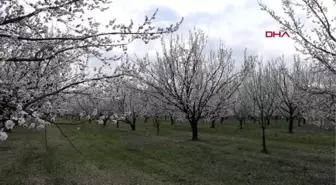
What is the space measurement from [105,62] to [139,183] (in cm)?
718

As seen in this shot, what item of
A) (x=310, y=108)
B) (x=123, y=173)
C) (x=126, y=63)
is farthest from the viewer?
(x=123, y=173)

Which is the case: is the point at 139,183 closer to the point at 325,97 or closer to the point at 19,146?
the point at 325,97

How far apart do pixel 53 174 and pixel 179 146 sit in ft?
36.7

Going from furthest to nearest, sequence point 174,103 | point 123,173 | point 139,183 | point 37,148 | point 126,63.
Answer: point 174,103 → point 37,148 → point 123,173 → point 139,183 → point 126,63

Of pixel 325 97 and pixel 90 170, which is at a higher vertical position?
pixel 325 97

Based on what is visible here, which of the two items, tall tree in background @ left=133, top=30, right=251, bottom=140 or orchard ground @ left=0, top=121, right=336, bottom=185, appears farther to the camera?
tall tree in background @ left=133, top=30, right=251, bottom=140

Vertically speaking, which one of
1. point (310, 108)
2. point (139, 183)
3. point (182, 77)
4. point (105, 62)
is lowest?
point (139, 183)

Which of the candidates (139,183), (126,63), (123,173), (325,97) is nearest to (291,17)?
(325,97)

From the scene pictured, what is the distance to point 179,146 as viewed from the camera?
25.2 metres

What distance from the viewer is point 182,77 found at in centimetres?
3047

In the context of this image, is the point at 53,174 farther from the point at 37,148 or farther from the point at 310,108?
the point at 310,108

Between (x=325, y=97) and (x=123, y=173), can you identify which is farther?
(x=123, y=173)

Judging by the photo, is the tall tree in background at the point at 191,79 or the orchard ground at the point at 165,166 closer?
the orchard ground at the point at 165,166

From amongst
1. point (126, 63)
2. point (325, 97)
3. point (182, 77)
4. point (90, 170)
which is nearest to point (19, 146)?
point (90, 170)
